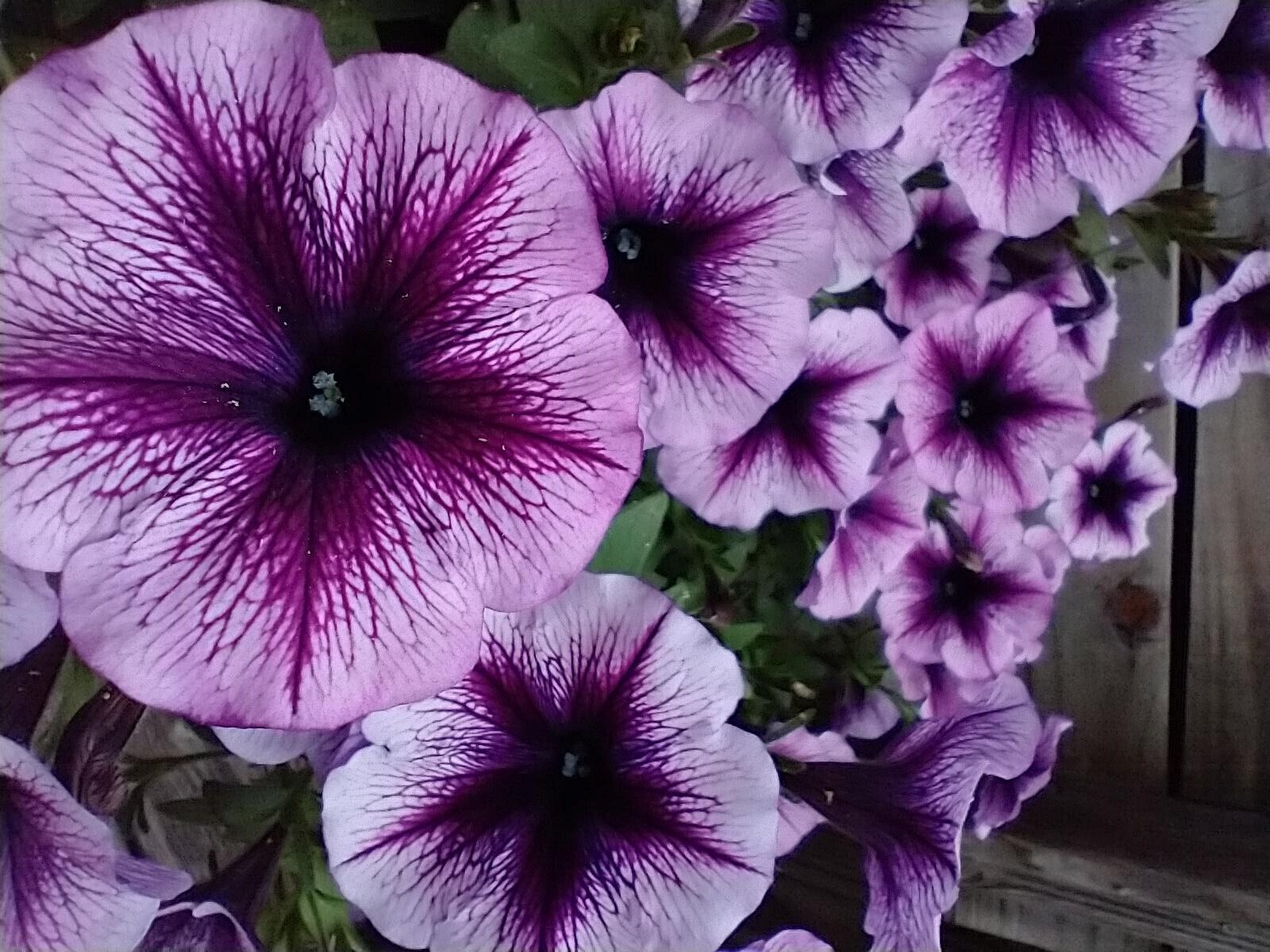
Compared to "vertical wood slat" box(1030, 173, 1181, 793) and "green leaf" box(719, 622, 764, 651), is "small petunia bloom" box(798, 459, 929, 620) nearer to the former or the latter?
"green leaf" box(719, 622, 764, 651)

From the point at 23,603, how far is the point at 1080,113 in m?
0.50

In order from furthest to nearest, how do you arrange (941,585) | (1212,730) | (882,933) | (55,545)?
(1212,730)
(941,585)
(882,933)
(55,545)

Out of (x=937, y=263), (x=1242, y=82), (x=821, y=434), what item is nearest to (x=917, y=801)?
(x=821, y=434)

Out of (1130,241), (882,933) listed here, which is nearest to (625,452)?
(882,933)

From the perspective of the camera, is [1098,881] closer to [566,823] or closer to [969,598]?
[969,598]

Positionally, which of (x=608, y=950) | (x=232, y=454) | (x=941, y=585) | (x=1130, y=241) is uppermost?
(x=1130, y=241)

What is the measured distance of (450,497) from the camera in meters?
0.33

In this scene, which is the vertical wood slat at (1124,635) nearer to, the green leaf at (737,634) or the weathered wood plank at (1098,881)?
the weathered wood plank at (1098,881)

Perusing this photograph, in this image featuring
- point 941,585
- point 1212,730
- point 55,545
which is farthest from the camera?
point 1212,730

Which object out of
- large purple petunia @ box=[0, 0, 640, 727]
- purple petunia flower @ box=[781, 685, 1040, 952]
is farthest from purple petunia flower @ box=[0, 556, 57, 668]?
purple petunia flower @ box=[781, 685, 1040, 952]

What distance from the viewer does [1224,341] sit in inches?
25.6

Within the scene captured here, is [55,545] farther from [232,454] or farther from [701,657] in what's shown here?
[701,657]

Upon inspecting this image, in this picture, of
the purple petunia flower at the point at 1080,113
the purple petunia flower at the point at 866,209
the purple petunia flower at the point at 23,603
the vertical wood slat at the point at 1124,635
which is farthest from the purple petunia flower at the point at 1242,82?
the purple petunia flower at the point at 23,603

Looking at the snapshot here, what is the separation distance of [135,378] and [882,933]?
15.7 inches
